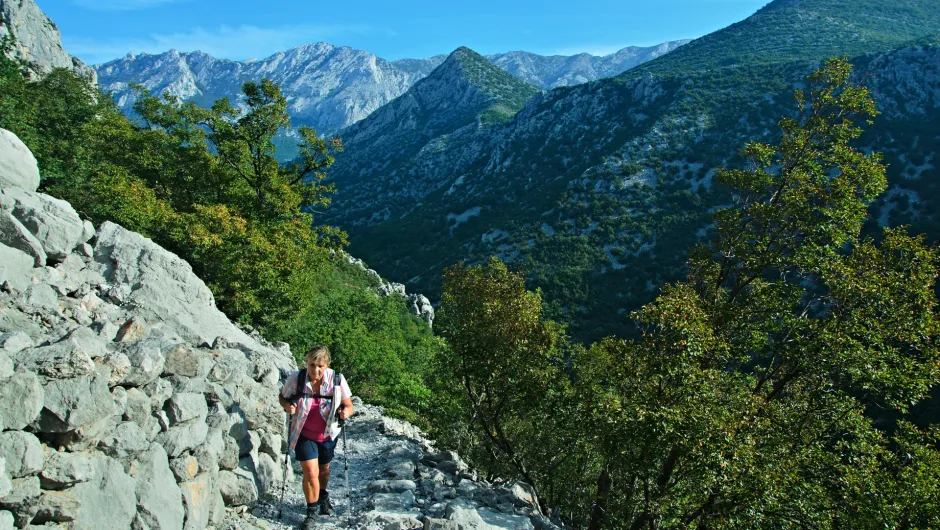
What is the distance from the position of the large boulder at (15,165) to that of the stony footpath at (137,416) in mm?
32

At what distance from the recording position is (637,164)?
95562mm

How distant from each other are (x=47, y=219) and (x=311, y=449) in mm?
7512

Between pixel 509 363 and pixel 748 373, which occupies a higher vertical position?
pixel 509 363

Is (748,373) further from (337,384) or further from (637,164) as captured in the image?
(637,164)

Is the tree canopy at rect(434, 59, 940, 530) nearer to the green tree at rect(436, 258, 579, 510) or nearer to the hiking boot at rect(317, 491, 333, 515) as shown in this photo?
the green tree at rect(436, 258, 579, 510)

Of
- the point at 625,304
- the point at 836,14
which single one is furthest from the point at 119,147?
the point at 836,14

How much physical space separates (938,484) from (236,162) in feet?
93.5

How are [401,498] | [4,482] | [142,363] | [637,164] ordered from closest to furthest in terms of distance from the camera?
[4,482] → [142,363] → [401,498] → [637,164]

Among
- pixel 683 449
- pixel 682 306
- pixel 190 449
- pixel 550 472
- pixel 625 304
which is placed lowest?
pixel 625 304

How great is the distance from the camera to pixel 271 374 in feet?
34.2

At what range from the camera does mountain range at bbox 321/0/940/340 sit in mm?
76625

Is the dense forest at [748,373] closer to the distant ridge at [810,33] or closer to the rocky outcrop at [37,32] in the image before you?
the rocky outcrop at [37,32]

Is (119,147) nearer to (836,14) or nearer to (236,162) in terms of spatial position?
(236,162)

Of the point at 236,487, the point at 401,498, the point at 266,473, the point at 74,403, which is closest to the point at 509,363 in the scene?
the point at 401,498
